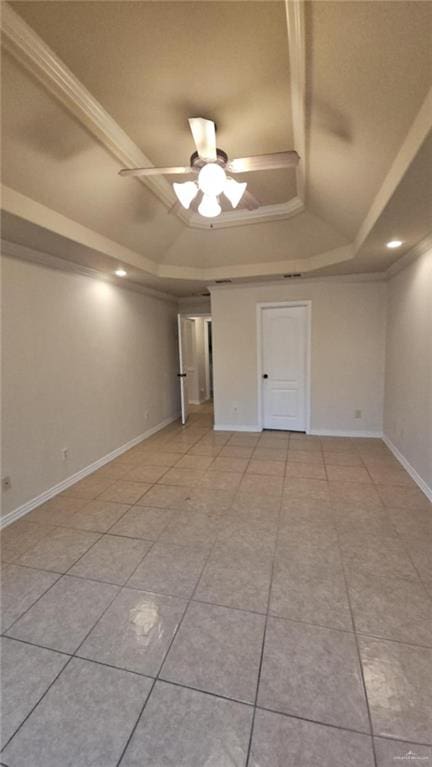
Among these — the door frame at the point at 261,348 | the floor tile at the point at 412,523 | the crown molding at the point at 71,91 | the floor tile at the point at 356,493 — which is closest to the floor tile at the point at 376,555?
the floor tile at the point at 412,523

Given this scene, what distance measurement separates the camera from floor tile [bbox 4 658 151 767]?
3.71ft

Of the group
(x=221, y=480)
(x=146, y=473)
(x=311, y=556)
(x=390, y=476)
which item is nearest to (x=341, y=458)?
(x=390, y=476)

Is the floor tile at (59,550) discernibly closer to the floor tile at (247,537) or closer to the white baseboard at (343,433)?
the floor tile at (247,537)

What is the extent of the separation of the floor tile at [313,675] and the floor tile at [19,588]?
136 centimetres

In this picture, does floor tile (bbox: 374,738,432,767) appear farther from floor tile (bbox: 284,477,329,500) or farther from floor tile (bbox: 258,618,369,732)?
floor tile (bbox: 284,477,329,500)

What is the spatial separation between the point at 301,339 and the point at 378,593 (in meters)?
3.44

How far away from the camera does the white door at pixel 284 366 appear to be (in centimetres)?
468

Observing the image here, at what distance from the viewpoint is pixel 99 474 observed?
359cm

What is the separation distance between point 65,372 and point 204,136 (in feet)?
8.16

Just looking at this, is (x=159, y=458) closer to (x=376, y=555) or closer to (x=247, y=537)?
(x=247, y=537)

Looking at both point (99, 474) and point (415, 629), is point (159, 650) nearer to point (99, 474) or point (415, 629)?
point (415, 629)

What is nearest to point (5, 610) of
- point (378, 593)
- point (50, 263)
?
point (378, 593)

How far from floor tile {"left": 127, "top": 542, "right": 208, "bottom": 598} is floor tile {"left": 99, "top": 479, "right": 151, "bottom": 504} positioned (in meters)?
0.81

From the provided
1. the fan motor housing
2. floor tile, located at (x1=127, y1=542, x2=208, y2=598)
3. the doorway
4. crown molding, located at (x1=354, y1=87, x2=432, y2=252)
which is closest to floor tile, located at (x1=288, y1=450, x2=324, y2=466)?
floor tile, located at (x1=127, y1=542, x2=208, y2=598)
